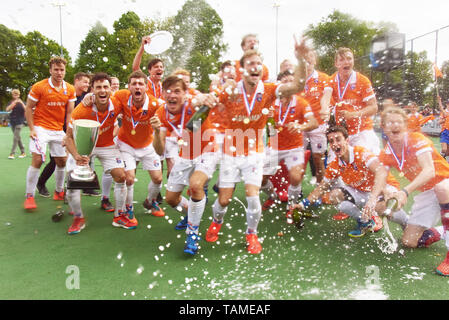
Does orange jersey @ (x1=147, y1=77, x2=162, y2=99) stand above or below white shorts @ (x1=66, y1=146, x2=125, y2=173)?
above

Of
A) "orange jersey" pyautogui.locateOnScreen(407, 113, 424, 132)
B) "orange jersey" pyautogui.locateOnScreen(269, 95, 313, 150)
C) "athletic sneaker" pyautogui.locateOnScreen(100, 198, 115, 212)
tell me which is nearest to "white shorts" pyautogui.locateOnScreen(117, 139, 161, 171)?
"athletic sneaker" pyautogui.locateOnScreen(100, 198, 115, 212)

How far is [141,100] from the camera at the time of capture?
446 cm

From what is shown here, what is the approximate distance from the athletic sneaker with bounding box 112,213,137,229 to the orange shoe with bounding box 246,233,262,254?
163 centimetres

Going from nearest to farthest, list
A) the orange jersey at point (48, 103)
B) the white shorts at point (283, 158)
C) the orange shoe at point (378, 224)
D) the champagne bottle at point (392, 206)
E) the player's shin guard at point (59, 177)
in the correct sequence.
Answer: the champagne bottle at point (392, 206), the orange shoe at point (378, 224), the white shorts at point (283, 158), the orange jersey at point (48, 103), the player's shin guard at point (59, 177)

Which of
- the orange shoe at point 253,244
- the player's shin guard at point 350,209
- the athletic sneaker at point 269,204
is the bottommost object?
the orange shoe at point 253,244

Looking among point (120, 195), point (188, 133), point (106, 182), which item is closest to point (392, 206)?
point (188, 133)

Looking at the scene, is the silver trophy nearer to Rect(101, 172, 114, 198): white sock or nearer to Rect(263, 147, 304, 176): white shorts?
Rect(101, 172, 114, 198): white sock

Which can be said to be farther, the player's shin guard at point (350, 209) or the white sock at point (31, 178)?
the white sock at point (31, 178)

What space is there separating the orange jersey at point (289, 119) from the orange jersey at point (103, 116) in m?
2.26

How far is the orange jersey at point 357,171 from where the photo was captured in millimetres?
3951

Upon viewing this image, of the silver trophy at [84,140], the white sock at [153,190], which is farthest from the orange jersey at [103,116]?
the white sock at [153,190]

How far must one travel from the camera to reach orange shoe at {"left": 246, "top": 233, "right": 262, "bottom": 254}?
355 centimetres

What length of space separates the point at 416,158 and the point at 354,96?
5.21 feet

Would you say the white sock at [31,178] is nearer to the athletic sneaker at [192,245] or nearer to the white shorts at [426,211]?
the athletic sneaker at [192,245]
